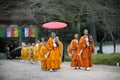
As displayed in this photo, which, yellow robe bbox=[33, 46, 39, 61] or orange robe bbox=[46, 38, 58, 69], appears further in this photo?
yellow robe bbox=[33, 46, 39, 61]

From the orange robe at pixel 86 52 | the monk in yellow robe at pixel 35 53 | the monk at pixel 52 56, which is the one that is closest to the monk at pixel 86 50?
the orange robe at pixel 86 52

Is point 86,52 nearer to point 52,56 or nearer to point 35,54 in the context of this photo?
point 52,56

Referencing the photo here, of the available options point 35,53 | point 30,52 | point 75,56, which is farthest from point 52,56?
point 30,52

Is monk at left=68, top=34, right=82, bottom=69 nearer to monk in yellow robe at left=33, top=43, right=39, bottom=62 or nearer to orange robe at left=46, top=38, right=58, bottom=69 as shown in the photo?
orange robe at left=46, top=38, right=58, bottom=69

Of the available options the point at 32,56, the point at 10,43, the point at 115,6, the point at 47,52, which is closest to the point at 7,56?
the point at 10,43

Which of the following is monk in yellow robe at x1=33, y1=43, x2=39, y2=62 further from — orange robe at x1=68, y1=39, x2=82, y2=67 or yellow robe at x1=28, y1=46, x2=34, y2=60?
orange robe at x1=68, y1=39, x2=82, y2=67

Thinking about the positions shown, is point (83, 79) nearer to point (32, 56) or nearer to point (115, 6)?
point (115, 6)

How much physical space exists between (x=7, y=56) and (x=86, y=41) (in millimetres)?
19000

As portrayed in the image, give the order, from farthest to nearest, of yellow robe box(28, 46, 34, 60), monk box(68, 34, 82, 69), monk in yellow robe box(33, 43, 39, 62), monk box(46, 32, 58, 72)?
yellow robe box(28, 46, 34, 60), monk in yellow robe box(33, 43, 39, 62), monk box(68, 34, 82, 69), monk box(46, 32, 58, 72)

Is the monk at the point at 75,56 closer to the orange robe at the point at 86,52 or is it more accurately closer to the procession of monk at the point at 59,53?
the procession of monk at the point at 59,53

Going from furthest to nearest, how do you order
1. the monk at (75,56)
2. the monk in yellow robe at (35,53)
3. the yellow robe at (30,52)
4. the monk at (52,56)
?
the yellow robe at (30,52)
the monk in yellow robe at (35,53)
the monk at (75,56)
the monk at (52,56)

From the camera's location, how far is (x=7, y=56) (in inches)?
1502

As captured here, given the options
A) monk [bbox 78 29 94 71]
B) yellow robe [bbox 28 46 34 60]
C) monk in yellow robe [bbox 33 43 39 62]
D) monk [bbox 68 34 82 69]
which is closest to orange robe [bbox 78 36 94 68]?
monk [bbox 78 29 94 71]

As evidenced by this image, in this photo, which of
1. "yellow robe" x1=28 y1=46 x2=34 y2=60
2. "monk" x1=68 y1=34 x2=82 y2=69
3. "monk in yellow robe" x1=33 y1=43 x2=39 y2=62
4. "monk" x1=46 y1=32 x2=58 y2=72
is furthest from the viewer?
"yellow robe" x1=28 y1=46 x2=34 y2=60
